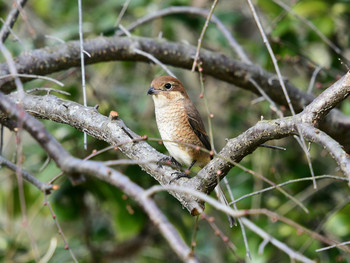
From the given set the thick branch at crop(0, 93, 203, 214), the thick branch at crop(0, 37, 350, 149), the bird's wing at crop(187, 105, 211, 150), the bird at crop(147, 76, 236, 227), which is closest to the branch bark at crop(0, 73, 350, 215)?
the thick branch at crop(0, 93, 203, 214)

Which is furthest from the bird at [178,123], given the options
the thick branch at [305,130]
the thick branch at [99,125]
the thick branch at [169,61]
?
the thick branch at [305,130]

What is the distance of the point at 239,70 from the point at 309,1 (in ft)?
3.89

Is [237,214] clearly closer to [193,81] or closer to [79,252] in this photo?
[79,252]

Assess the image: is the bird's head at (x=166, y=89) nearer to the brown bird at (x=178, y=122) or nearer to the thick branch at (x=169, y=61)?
the brown bird at (x=178, y=122)

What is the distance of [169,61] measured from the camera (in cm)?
423

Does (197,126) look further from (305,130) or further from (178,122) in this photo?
(305,130)

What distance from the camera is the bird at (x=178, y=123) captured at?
157 inches

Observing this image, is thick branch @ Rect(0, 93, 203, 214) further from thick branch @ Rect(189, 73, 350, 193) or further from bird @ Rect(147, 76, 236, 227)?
bird @ Rect(147, 76, 236, 227)

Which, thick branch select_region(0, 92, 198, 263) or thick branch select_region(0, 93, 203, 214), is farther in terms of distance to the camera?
thick branch select_region(0, 93, 203, 214)

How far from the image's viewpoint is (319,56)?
20.5 ft

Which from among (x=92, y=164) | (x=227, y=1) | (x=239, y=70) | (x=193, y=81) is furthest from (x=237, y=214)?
(x=227, y=1)

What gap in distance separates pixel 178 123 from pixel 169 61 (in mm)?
560

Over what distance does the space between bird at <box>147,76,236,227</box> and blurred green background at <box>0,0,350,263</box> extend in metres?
0.29

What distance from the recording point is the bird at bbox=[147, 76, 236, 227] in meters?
3.98
